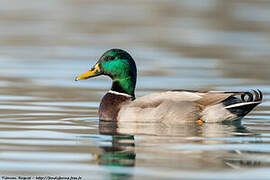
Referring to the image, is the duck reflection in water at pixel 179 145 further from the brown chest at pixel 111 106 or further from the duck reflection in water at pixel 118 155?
the brown chest at pixel 111 106

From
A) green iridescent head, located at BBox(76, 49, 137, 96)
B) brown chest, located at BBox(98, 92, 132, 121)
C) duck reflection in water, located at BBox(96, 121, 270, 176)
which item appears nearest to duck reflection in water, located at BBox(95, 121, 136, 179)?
duck reflection in water, located at BBox(96, 121, 270, 176)

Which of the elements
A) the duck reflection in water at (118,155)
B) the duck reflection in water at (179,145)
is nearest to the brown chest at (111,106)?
the duck reflection in water at (179,145)

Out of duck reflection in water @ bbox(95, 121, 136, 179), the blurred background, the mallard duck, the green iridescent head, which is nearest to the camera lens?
duck reflection in water @ bbox(95, 121, 136, 179)

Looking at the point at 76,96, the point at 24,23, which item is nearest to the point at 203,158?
the point at 76,96

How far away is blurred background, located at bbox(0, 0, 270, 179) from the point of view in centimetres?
880

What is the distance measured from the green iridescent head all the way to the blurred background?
64cm

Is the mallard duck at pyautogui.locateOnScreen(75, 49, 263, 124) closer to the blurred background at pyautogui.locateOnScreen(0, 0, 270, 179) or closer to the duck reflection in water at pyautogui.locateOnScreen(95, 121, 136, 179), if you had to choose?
the blurred background at pyautogui.locateOnScreen(0, 0, 270, 179)

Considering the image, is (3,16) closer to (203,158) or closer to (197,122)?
(197,122)

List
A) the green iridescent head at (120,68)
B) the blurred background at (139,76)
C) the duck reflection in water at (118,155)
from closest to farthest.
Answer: the duck reflection in water at (118,155) < the blurred background at (139,76) < the green iridescent head at (120,68)

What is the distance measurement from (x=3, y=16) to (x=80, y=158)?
2006cm

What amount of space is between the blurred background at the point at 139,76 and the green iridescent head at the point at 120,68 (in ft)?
2.10

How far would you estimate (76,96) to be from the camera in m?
14.5

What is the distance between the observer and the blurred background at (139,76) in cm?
880

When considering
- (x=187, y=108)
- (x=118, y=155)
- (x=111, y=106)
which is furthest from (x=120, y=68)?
(x=118, y=155)
